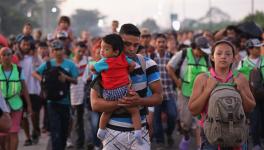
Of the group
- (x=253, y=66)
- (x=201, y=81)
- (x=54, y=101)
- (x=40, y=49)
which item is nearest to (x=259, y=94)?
(x=253, y=66)

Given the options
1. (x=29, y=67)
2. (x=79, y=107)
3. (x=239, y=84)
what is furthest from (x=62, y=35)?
(x=239, y=84)

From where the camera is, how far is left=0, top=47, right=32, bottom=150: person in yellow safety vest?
852cm

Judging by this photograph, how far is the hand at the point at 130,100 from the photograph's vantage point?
5.27m

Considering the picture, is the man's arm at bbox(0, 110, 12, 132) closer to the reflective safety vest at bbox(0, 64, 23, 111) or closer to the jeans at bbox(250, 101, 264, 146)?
the reflective safety vest at bbox(0, 64, 23, 111)

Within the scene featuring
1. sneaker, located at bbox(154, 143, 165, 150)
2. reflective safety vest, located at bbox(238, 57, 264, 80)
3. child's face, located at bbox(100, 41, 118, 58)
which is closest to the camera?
child's face, located at bbox(100, 41, 118, 58)

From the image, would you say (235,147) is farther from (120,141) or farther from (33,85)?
(33,85)

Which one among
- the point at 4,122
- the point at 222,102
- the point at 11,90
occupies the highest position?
the point at 4,122

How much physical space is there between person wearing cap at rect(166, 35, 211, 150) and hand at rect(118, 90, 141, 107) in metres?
4.05

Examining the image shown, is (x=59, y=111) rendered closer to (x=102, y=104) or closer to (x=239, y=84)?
(x=102, y=104)

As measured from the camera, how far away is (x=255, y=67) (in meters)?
9.52

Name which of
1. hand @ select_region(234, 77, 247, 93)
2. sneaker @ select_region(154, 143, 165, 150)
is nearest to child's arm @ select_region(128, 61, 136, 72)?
hand @ select_region(234, 77, 247, 93)

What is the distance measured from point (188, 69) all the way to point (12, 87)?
267 centimetres

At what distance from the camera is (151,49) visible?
1188cm

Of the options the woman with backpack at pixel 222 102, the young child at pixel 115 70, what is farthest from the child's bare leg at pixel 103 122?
the woman with backpack at pixel 222 102
